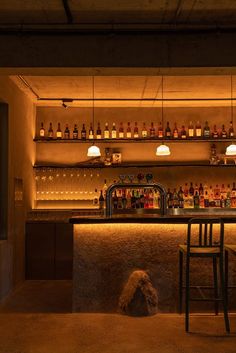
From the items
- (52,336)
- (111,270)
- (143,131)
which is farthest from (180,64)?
(143,131)

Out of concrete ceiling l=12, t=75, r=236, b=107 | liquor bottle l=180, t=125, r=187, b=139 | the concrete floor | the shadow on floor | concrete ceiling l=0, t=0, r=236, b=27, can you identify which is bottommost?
the shadow on floor

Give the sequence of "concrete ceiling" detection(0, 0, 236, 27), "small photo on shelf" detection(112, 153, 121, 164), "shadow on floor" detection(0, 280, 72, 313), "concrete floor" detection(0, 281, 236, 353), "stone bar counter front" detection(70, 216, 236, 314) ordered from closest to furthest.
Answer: "concrete floor" detection(0, 281, 236, 353), "concrete ceiling" detection(0, 0, 236, 27), "stone bar counter front" detection(70, 216, 236, 314), "shadow on floor" detection(0, 280, 72, 313), "small photo on shelf" detection(112, 153, 121, 164)

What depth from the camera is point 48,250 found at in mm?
7418

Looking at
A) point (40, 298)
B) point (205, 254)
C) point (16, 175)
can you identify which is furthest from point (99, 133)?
point (205, 254)

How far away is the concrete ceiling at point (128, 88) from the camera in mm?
6441

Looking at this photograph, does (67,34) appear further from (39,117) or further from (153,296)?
(39,117)

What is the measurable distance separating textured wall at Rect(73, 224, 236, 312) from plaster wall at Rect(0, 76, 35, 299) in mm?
1251

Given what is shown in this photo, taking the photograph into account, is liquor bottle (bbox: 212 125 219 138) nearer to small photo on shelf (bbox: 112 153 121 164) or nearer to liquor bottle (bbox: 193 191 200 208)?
liquor bottle (bbox: 193 191 200 208)

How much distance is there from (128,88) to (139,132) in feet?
4.41

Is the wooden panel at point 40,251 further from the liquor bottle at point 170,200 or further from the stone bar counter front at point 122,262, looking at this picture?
the stone bar counter front at point 122,262

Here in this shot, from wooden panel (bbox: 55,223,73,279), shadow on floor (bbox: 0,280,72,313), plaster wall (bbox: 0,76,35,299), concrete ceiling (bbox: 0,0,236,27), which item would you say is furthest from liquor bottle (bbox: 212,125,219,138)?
concrete ceiling (bbox: 0,0,236,27)

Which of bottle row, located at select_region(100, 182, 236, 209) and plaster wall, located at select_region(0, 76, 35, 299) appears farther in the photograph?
bottle row, located at select_region(100, 182, 236, 209)

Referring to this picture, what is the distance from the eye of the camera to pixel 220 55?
4.61 m

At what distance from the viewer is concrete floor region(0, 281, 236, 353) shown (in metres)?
3.91
